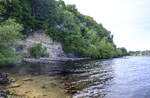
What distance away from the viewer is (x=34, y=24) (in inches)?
1690

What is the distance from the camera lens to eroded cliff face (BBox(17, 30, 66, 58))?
37322mm

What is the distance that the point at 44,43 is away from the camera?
44.0 metres

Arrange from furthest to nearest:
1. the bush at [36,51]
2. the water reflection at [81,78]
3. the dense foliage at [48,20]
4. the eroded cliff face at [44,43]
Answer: the eroded cliff face at [44,43]
the bush at [36,51]
the dense foliage at [48,20]
the water reflection at [81,78]

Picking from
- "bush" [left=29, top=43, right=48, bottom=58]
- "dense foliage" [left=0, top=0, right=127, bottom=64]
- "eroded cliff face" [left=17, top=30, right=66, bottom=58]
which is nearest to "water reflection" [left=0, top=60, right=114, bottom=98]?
"bush" [left=29, top=43, right=48, bottom=58]

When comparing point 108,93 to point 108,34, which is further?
Result: point 108,34

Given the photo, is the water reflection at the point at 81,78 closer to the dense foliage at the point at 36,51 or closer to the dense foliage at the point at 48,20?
the dense foliage at the point at 36,51

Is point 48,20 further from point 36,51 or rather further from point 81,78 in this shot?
point 81,78

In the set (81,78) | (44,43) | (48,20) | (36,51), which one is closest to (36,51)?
(36,51)

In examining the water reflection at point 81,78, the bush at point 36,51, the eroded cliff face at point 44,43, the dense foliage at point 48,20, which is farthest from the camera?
the eroded cliff face at point 44,43

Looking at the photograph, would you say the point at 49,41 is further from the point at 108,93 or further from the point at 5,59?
the point at 108,93

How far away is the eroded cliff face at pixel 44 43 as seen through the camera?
37322 millimetres

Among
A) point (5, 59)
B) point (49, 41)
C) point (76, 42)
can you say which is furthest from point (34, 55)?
point (76, 42)

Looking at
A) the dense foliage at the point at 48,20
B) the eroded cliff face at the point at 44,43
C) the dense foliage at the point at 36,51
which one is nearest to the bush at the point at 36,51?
the dense foliage at the point at 36,51

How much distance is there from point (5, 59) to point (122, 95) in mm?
16110
